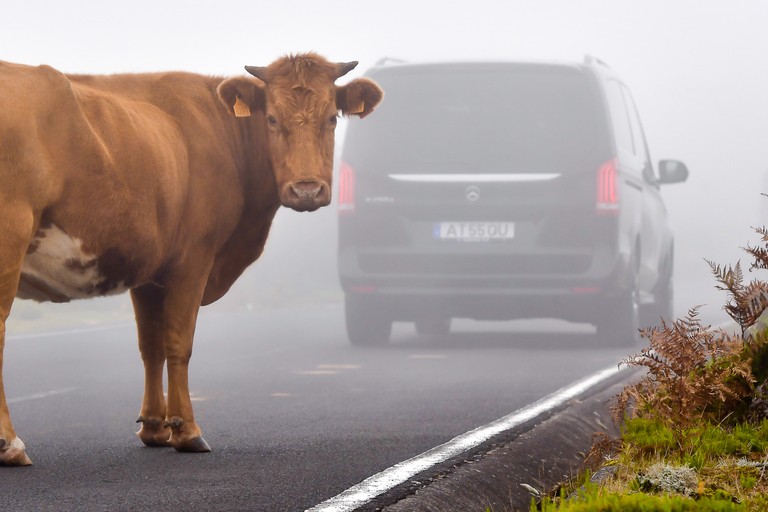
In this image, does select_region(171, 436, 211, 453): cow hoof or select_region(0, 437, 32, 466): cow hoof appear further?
select_region(171, 436, 211, 453): cow hoof

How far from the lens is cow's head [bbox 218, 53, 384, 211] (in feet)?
18.5

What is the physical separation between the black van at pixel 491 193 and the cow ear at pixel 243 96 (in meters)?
5.07

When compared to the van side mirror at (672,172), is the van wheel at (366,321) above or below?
below

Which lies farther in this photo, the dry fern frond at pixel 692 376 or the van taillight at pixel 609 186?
the van taillight at pixel 609 186

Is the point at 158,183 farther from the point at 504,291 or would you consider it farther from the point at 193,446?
the point at 504,291

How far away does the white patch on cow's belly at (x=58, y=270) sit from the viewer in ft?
15.6

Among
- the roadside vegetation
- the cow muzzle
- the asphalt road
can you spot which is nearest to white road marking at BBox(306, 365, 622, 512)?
the asphalt road

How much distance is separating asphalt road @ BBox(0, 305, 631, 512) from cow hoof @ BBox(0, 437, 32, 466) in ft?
0.13

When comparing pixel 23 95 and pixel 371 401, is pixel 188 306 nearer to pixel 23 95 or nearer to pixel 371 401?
pixel 23 95

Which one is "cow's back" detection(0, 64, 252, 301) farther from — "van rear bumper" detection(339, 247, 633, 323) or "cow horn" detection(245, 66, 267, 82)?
"van rear bumper" detection(339, 247, 633, 323)

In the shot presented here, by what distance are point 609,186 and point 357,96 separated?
5.18 m

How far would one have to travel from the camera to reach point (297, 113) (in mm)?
5727

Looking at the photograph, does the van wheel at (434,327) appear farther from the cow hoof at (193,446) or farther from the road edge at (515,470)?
the cow hoof at (193,446)

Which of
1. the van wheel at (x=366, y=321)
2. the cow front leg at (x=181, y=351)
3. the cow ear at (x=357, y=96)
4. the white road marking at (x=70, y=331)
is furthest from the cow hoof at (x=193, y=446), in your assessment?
the white road marking at (x=70, y=331)
